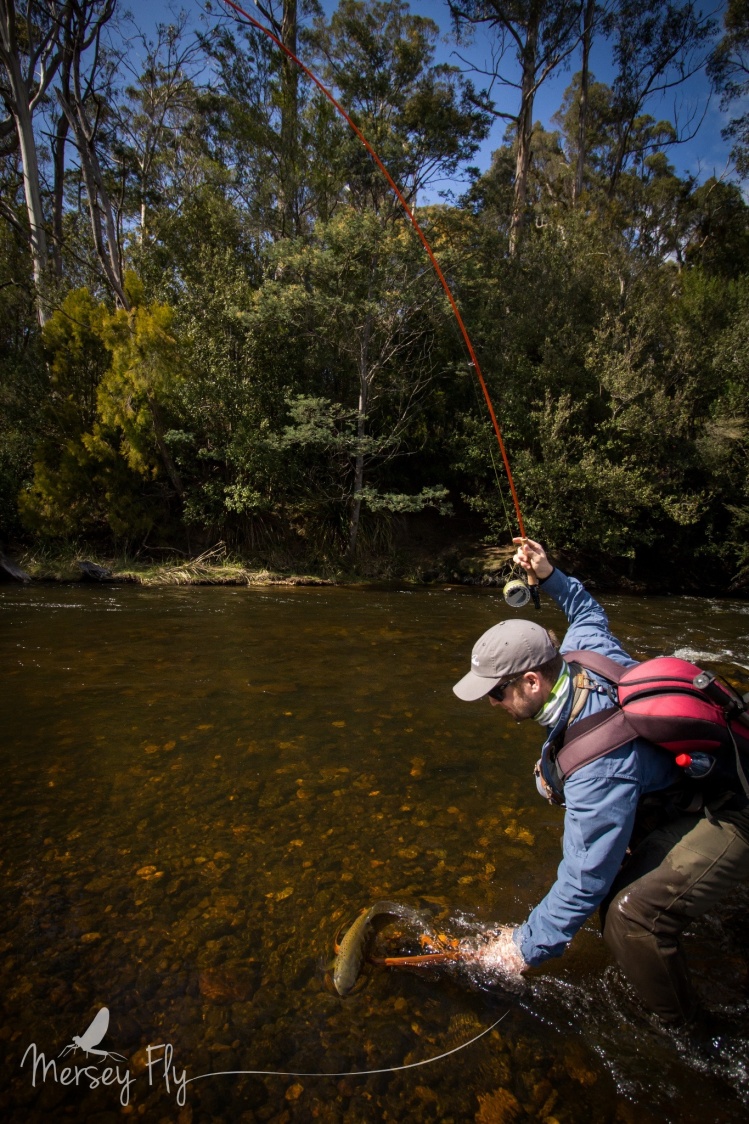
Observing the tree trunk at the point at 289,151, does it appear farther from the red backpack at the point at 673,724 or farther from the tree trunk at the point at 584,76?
the red backpack at the point at 673,724

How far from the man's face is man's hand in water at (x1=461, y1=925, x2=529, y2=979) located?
3.36 feet

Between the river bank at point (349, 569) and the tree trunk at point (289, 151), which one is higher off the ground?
the tree trunk at point (289, 151)

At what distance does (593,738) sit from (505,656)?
46cm

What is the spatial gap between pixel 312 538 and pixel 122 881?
44.1 feet

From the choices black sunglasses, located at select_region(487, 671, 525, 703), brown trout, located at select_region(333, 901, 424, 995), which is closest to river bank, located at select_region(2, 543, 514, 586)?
brown trout, located at select_region(333, 901, 424, 995)

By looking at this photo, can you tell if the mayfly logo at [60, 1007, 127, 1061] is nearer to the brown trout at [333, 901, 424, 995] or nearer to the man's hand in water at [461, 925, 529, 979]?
the brown trout at [333, 901, 424, 995]

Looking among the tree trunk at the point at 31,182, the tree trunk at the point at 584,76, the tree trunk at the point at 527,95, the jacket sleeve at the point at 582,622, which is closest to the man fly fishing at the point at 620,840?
the jacket sleeve at the point at 582,622

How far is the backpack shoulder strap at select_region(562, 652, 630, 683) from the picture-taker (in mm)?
2471

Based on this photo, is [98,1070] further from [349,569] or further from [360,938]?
[349,569]

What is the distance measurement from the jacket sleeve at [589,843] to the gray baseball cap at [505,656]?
1.54ft

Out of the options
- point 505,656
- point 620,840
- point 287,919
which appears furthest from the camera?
point 287,919

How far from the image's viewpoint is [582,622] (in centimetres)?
316

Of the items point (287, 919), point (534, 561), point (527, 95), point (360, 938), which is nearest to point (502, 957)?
point (360, 938)

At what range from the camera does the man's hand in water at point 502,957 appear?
8.07 ft
